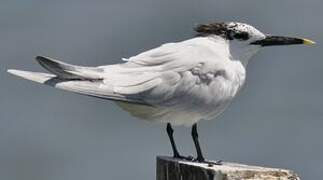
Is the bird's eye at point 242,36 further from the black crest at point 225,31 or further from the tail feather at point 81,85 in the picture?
the tail feather at point 81,85

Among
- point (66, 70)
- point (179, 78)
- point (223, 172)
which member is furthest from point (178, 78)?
point (223, 172)

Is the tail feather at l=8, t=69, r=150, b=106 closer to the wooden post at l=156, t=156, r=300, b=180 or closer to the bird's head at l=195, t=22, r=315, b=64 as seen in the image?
the bird's head at l=195, t=22, r=315, b=64

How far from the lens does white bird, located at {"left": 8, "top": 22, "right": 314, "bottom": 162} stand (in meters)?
9.70

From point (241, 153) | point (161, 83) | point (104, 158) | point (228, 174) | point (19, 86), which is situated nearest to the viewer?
point (228, 174)

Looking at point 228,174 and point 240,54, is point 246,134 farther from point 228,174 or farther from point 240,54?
point 228,174

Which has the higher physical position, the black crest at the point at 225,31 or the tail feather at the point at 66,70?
the black crest at the point at 225,31

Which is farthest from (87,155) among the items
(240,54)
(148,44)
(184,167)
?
(184,167)

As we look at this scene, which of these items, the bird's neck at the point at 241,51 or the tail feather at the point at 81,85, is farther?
the bird's neck at the point at 241,51

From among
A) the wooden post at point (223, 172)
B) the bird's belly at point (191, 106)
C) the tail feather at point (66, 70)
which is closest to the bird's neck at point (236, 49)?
the bird's belly at point (191, 106)

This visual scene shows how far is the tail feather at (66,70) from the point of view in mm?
9266

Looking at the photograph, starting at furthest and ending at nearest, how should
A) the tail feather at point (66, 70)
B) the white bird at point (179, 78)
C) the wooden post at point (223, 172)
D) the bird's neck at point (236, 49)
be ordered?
the bird's neck at point (236, 49) → the white bird at point (179, 78) → the tail feather at point (66, 70) → the wooden post at point (223, 172)

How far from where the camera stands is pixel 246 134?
2694cm

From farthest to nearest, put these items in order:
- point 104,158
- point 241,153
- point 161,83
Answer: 1. point 104,158
2. point 241,153
3. point 161,83

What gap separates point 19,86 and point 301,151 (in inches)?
316
